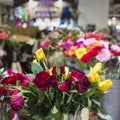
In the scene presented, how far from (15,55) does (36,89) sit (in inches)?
191

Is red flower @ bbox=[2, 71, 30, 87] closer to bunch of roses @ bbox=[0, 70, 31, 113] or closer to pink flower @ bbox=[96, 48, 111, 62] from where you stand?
bunch of roses @ bbox=[0, 70, 31, 113]

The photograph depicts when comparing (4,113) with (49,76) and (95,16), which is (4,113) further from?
(95,16)

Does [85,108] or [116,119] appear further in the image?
[116,119]

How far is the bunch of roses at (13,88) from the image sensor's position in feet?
3.98

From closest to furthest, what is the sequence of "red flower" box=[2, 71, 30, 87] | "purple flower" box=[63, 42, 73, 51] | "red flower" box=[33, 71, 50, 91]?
1. "red flower" box=[33, 71, 50, 91]
2. "red flower" box=[2, 71, 30, 87]
3. "purple flower" box=[63, 42, 73, 51]

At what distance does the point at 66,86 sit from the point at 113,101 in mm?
392

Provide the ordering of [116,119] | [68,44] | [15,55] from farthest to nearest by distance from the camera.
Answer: [15,55]
[68,44]
[116,119]

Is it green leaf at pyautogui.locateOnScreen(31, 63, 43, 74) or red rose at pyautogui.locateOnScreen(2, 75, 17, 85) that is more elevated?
green leaf at pyautogui.locateOnScreen(31, 63, 43, 74)

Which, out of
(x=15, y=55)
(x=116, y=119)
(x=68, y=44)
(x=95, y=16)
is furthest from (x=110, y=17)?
(x=116, y=119)

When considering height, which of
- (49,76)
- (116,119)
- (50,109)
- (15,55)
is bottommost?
(15,55)

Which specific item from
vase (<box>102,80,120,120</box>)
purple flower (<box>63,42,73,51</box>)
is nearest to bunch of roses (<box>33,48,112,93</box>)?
vase (<box>102,80,120,120</box>)

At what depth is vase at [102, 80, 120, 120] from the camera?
4.99 feet

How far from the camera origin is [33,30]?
272 inches

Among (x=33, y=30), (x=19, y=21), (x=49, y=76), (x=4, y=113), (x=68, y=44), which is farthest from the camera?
(x=19, y=21)
